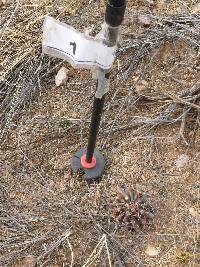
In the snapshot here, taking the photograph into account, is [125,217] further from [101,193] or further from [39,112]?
[39,112]

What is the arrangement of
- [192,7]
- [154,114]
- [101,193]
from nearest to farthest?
[101,193]
[154,114]
[192,7]

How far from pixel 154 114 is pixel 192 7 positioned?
2.60ft

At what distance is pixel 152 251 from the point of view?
2.06 metres

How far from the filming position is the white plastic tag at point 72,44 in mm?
1512

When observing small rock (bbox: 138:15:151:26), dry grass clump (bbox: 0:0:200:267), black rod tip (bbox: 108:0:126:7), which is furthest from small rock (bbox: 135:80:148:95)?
black rod tip (bbox: 108:0:126:7)

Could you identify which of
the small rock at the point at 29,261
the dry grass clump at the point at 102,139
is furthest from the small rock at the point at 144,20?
the small rock at the point at 29,261

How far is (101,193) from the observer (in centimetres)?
221

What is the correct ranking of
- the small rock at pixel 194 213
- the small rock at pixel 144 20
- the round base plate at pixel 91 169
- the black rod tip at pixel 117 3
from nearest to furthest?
1. the black rod tip at pixel 117 3
2. the small rock at pixel 194 213
3. the round base plate at pixel 91 169
4. the small rock at pixel 144 20

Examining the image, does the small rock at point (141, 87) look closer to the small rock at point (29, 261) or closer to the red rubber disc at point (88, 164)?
the red rubber disc at point (88, 164)

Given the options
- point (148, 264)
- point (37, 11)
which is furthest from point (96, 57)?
point (37, 11)

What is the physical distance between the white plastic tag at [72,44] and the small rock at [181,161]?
90 cm

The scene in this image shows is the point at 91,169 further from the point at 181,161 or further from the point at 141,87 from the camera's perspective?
the point at 141,87

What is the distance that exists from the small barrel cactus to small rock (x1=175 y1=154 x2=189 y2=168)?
257 mm

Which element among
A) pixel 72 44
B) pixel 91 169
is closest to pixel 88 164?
pixel 91 169
